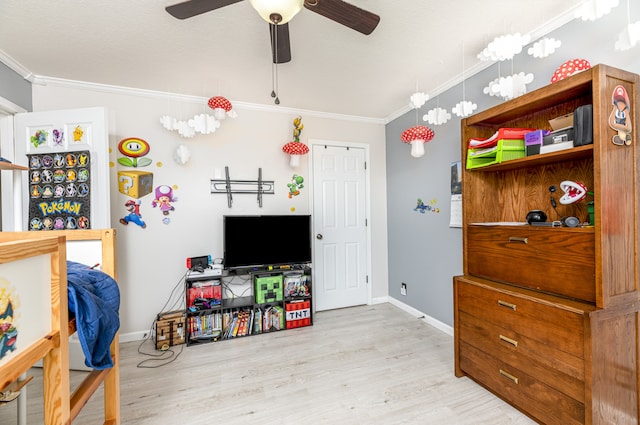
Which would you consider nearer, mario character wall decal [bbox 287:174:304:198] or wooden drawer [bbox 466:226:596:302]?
wooden drawer [bbox 466:226:596:302]

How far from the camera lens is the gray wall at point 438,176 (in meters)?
1.68

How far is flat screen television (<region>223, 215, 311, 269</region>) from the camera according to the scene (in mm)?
2861

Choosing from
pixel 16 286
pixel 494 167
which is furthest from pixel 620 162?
pixel 16 286

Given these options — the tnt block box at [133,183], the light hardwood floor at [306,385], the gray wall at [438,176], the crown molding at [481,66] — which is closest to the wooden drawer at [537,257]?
the gray wall at [438,176]

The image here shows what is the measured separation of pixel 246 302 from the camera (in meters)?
2.91

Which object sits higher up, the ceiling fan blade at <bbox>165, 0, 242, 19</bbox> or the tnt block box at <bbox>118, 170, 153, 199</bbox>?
the ceiling fan blade at <bbox>165, 0, 242, 19</bbox>

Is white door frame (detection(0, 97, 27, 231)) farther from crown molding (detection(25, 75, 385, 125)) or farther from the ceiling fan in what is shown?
the ceiling fan

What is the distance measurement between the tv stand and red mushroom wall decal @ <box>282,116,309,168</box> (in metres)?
1.19

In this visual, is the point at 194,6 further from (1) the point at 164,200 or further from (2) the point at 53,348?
(1) the point at 164,200

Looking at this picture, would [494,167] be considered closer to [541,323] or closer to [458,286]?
[458,286]

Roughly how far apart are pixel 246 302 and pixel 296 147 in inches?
67.5

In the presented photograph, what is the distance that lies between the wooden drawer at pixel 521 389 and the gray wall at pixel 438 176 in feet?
2.66

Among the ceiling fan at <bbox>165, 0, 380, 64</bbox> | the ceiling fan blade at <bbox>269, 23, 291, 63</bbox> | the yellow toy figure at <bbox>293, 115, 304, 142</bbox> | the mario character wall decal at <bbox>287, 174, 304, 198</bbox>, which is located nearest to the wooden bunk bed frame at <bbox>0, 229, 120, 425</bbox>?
the ceiling fan at <bbox>165, 0, 380, 64</bbox>

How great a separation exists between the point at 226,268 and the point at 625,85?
122 inches
